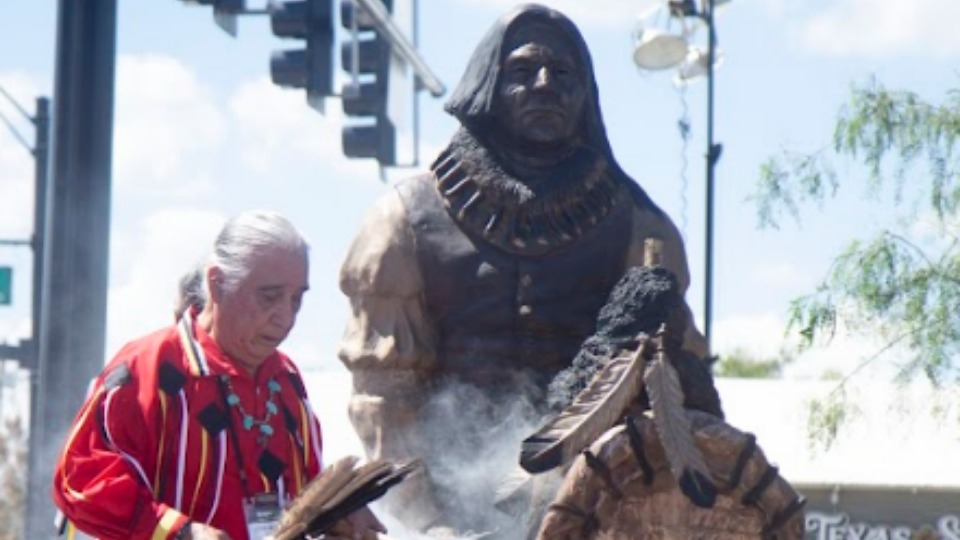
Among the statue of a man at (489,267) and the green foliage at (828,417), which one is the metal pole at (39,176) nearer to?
the green foliage at (828,417)

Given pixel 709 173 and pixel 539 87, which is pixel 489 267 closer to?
pixel 539 87

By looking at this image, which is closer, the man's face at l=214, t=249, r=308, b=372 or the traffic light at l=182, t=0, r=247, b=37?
the man's face at l=214, t=249, r=308, b=372

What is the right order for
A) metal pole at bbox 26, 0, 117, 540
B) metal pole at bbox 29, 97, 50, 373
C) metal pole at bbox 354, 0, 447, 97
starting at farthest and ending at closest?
1. metal pole at bbox 29, 97, 50, 373
2. metal pole at bbox 354, 0, 447, 97
3. metal pole at bbox 26, 0, 117, 540

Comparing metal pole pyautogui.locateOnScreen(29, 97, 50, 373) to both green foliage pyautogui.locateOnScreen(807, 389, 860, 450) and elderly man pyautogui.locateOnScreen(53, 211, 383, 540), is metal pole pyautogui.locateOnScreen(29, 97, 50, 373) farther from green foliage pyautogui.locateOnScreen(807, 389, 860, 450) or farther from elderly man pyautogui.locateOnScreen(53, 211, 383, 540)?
elderly man pyautogui.locateOnScreen(53, 211, 383, 540)

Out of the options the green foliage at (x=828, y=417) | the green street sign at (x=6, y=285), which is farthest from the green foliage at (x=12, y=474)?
the green foliage at (x=828, y=417)

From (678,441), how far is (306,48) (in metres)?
7.20

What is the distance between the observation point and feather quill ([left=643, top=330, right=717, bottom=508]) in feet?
19.0

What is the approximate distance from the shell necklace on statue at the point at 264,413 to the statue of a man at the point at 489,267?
719mm

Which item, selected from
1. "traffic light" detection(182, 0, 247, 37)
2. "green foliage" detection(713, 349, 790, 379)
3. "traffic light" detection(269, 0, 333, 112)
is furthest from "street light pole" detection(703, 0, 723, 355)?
"green foliage" detection(713, 349, 790, 379)

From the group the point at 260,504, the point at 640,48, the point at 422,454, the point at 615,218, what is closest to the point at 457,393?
the point at 422,454

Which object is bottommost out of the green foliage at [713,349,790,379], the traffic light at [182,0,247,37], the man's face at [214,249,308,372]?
the green foliage at [713,349,790,379]

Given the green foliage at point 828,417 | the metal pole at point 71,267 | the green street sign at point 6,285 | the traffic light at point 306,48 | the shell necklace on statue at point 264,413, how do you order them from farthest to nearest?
1. the green street sign at point 6,285
2. the green foliage at point 828,417
3. the traffic light at point 306,48
4. the metal pole at point 71,267
5. the shell necklace on statue at point 264,413

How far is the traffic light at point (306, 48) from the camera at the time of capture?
12.6m

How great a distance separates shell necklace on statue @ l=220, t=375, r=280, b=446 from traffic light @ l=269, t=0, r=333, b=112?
661cm
